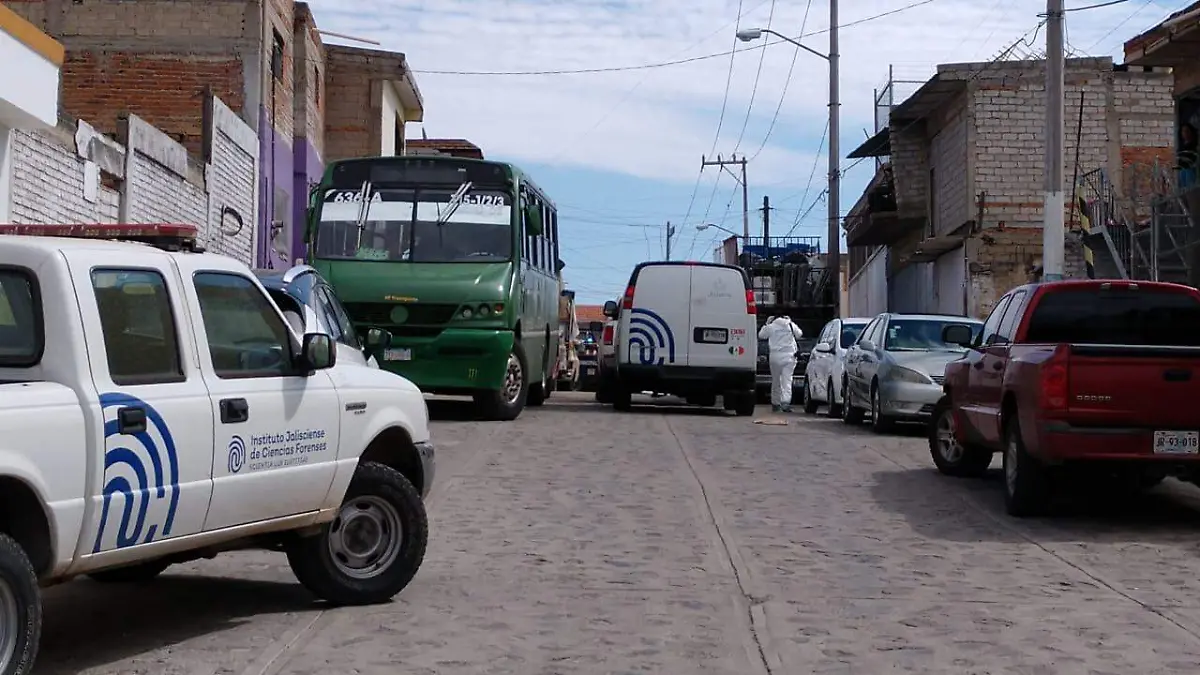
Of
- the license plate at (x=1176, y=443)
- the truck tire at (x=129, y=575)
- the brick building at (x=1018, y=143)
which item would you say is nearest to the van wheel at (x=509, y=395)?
the license plate at (x=1176, y=443)

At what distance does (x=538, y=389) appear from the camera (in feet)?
77.5

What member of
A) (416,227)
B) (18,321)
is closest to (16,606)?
(18,321)

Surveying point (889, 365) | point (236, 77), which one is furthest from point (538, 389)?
point (236, 77)

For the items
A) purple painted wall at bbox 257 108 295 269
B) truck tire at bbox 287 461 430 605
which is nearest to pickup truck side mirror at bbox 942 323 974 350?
truck tire at bbox 287 461 430 605

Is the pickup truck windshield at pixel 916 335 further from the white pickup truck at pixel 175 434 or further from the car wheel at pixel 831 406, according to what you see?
the white pickup truck at pixel 175 434

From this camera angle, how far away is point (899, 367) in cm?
1858

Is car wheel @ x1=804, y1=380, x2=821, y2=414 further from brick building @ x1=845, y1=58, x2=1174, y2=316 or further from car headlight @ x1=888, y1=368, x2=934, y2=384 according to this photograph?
brick building @ x1=845, y1=58, x2=1174, y2=316

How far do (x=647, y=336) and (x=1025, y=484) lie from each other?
11477 mm

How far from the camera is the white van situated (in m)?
22.4

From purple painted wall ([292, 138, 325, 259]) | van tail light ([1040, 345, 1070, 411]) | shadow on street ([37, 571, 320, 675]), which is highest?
purple painted wall ([292, 138, 325, 259])

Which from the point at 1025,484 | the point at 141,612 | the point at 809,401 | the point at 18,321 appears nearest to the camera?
the point at 18,321

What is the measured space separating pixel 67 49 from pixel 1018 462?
25.2 metres

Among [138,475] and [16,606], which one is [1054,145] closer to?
[138,475]

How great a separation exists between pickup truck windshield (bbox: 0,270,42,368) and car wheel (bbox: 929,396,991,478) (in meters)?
9.68
